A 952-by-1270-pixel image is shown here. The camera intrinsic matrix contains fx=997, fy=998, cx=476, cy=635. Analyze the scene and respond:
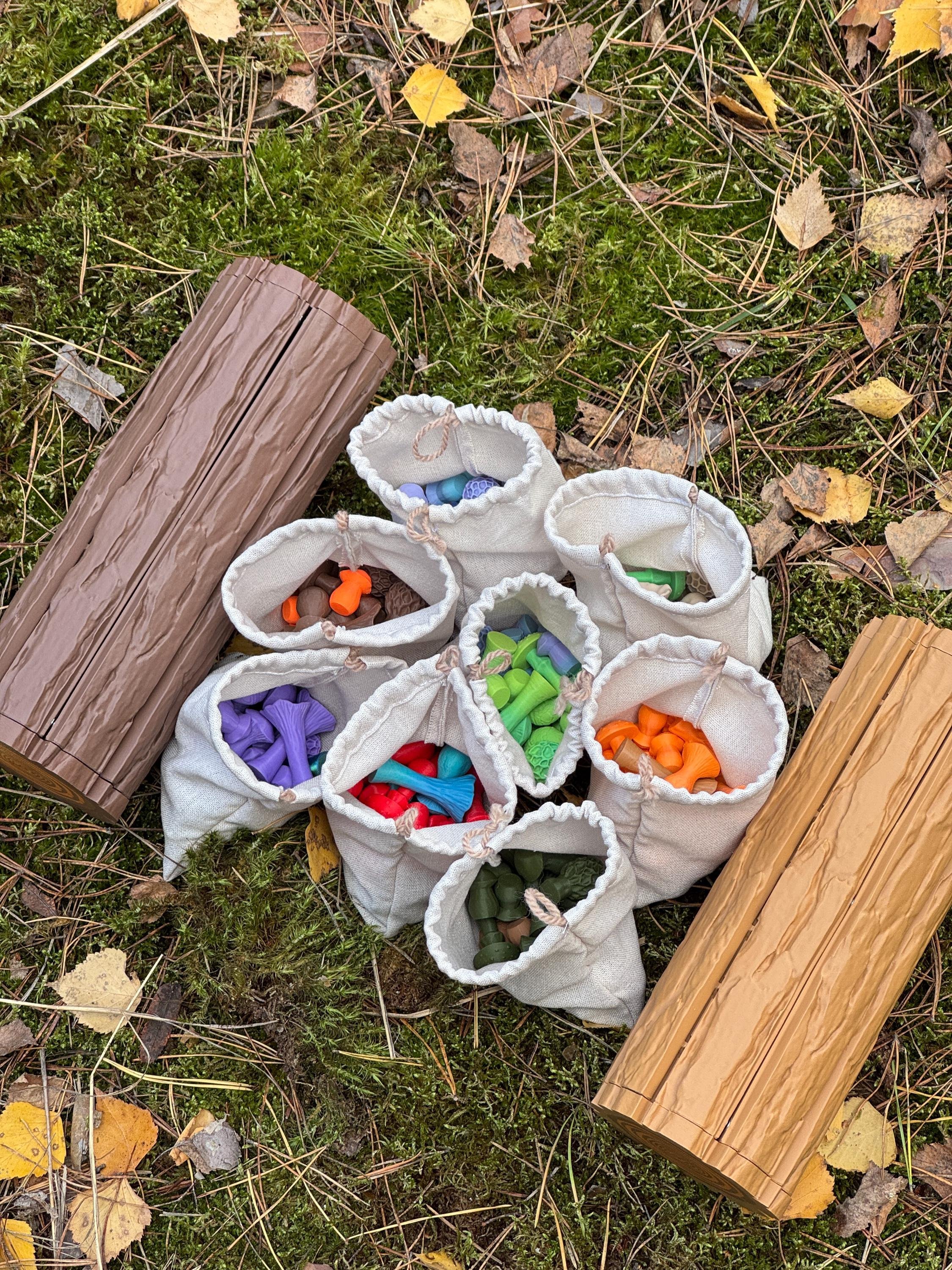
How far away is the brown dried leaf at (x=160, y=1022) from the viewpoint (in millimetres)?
2260

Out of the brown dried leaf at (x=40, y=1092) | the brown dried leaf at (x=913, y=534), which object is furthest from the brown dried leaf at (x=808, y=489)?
the brown dried leaf at (x=40, y=1092)

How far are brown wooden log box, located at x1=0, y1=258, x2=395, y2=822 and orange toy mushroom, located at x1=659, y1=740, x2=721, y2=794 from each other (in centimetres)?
102

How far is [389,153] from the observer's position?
98.3 inches

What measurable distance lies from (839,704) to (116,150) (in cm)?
216

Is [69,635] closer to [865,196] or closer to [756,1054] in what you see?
[756,1054]

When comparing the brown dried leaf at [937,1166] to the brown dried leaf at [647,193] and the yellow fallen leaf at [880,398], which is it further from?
the brown dried leaf at [647,193]

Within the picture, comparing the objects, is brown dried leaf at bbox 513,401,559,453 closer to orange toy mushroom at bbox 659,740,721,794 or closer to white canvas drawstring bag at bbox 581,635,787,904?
white canvas drawstring bag at bbox 581,635,787,904

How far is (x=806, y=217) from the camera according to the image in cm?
242

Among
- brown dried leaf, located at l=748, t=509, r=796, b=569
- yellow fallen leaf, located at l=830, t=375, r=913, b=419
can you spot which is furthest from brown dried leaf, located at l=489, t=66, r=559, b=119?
brown dried leaf, located at l=748, t=509, r=796, b=569

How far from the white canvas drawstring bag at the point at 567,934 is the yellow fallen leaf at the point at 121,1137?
813mm

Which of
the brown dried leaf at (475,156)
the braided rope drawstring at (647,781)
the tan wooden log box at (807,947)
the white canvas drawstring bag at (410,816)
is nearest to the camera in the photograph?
the tan wooden log box at (807,947)

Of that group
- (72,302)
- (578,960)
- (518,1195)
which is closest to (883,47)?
(72,302)

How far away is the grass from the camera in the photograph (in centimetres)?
221

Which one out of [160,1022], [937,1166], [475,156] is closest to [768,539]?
[475,156]
